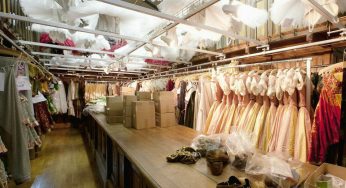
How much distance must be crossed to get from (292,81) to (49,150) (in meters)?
5.26

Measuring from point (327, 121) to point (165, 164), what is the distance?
4.27 ft

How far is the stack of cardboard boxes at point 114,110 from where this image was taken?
10.5 feet

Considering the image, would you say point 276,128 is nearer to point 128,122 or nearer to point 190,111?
point 190,111

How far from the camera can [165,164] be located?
143 cm

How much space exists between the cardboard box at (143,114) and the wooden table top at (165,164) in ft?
0.86

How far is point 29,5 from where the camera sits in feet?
5.19

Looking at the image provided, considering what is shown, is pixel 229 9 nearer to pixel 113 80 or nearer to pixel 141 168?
pixel 141 168

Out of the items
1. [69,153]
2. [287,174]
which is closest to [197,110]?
[287,174]

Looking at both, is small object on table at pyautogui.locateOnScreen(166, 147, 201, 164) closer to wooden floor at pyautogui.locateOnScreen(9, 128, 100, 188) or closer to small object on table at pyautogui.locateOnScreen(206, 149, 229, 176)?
small object on table at pyautogui.locateOnScreen(206, 149, 229, 176)

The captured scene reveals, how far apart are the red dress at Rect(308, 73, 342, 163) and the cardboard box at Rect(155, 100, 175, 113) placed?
175 cm

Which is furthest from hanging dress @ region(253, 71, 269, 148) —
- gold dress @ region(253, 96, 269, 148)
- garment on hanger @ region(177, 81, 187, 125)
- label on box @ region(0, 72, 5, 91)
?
label on box @ region(0, 72, 5, 91)

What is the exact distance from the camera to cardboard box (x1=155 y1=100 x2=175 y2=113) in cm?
280

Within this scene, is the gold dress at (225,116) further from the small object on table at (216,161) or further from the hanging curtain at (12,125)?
the hanging curtain at (12,125)

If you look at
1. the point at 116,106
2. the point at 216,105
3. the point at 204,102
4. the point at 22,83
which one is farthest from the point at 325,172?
the point at 116,106
